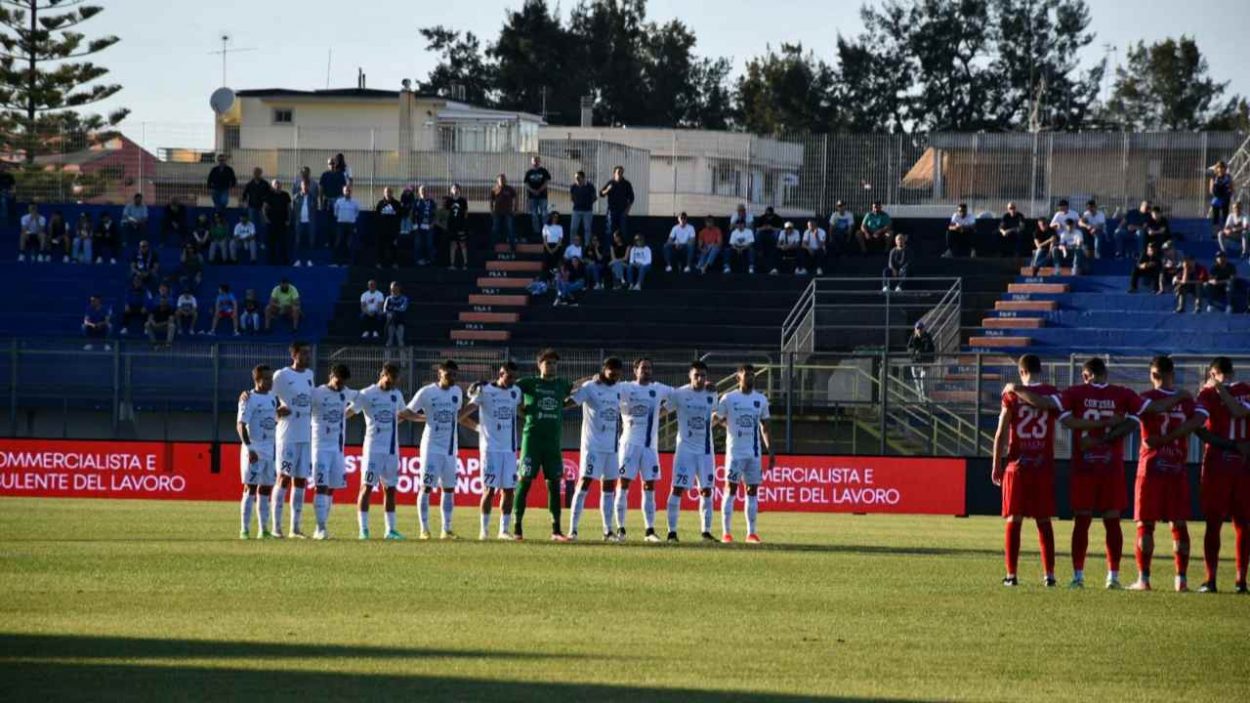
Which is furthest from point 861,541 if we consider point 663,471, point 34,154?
point 34,154

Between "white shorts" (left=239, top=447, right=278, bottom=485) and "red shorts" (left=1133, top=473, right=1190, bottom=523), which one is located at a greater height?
"red shorts" (left=1133, top=473, right=1190, bottom=523)

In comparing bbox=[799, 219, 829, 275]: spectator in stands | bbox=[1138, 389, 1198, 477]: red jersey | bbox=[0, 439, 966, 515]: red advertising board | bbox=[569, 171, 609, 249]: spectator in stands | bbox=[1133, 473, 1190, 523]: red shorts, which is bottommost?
bbox=[0, 439, 966, 515]: red advertising board

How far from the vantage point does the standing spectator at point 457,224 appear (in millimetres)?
53969

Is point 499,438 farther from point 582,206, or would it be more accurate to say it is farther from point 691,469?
Result: point 582,206

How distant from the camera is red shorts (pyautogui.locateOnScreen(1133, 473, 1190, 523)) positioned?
827 inches

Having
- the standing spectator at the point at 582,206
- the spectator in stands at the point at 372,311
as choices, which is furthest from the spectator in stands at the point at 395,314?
the standing spectator at the point at 582,206

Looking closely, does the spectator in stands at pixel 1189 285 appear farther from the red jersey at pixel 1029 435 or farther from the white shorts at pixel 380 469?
the red jersey at pixel 1029 435

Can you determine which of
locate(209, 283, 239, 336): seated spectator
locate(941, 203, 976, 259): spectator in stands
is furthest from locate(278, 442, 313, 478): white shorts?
locate(941, 203, 976, 259): spectator in stands

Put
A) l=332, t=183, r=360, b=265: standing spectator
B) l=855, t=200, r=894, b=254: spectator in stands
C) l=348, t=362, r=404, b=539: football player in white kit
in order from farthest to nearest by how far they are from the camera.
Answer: l=332, t=183, r=360, b=265: standing spectator, l=855, t=200, r=894, b=254: spectator in stands, l=348, t=362, r=404, b=539: football player in white kit

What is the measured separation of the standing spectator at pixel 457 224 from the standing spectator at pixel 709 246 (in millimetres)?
5383

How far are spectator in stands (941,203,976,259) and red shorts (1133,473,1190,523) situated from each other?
31.3 metres

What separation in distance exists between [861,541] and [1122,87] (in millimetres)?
85556

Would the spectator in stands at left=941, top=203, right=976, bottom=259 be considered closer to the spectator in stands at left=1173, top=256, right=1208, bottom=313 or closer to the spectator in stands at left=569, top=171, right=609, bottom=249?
the spectator in stands at left=1173, top=256, right=1208, bottom=313

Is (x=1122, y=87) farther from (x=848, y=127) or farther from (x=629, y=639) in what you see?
(x=629, y=639)
